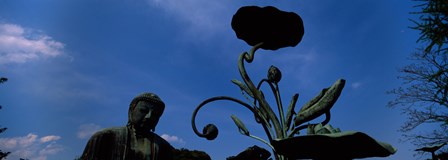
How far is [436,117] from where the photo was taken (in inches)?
532

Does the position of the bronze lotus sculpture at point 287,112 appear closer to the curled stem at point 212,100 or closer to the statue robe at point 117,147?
the curled stem at point 212,100

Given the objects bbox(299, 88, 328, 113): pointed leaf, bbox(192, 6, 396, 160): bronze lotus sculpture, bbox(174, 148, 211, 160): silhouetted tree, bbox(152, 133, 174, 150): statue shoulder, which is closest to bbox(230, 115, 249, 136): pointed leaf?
bbox(192, 6, 396, 160): bronze lotus sculpture

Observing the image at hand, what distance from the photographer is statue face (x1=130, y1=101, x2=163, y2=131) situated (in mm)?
3312

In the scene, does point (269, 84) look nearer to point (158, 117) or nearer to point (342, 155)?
point (342, 155)

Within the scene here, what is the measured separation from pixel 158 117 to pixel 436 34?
28.9ft

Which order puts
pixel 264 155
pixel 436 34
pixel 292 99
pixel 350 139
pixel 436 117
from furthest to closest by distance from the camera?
1. pixel 436 117
2. pixel 436 34
3. pixel 264 155
4. pixel 292 99
5. pixel 350 139

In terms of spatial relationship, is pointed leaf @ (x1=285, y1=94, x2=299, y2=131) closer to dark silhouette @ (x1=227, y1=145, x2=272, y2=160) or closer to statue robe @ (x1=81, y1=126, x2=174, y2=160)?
dark silhouette @ (x1=227, y1=145, x2=272, y2=160)

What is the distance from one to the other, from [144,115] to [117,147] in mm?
420

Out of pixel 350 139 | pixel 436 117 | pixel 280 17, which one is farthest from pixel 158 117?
pixel 436 117

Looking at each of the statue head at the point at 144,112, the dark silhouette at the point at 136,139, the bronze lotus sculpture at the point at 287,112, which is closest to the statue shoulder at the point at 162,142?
the dark silhouette at the point at 136,139

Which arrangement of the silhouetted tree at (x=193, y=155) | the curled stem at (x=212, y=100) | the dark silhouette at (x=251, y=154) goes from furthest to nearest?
the silhouetted tree at (x=193, y=155), the dark silhouette at (x=251, y=154), the curled stem at (x=212, y=100)

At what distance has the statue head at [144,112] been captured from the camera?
3.31 meters

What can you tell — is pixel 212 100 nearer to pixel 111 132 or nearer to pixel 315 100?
pixel 315 100

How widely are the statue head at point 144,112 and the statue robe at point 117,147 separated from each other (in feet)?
0.33
